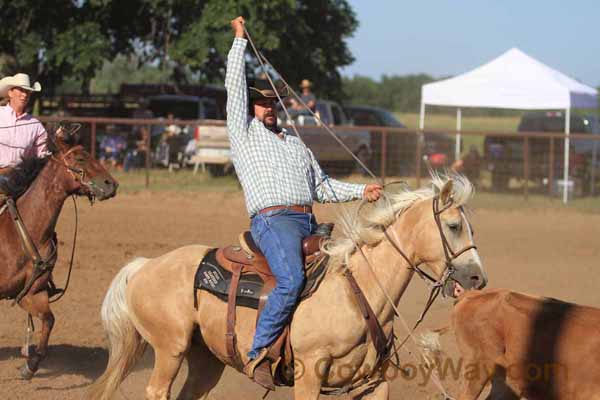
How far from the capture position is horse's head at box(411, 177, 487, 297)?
15.1 ft

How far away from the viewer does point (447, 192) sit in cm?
469

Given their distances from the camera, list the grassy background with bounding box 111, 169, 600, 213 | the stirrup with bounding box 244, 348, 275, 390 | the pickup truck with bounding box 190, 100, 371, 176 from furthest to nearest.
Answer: the pickup truck with bounding box 190, 100, 371, 176
the grassy background with bounding box 111, 169, 600, 213
the stirrup with bounding box 244, 348, 275, 390

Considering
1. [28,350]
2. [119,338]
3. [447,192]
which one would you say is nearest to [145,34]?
[28,350]

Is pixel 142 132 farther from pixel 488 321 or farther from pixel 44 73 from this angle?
pixel 488 321

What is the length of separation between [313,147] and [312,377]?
12919mm

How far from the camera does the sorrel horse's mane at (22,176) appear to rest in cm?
679

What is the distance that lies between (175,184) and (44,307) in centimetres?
1077

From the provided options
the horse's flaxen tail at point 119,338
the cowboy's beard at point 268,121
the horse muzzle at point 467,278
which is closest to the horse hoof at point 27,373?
the horse's flaxen tail at point 119,338

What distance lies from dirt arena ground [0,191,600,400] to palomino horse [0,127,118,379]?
0.61 meters

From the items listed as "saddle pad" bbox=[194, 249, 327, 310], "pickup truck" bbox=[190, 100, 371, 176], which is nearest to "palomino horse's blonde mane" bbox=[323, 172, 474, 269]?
"saddle pad" bbox=[194, 249, 327, 310]

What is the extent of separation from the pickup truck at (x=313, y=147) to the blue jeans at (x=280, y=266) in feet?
40.1

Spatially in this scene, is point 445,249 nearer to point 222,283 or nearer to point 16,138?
point 222,283

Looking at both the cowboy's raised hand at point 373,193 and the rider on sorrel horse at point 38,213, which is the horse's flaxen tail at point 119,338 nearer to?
the rider on sorrel horse at point 38,213

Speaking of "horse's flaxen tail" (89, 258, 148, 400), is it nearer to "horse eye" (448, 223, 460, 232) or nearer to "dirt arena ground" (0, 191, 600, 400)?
"dirt arena ground" (0, 191, 600, 400)
